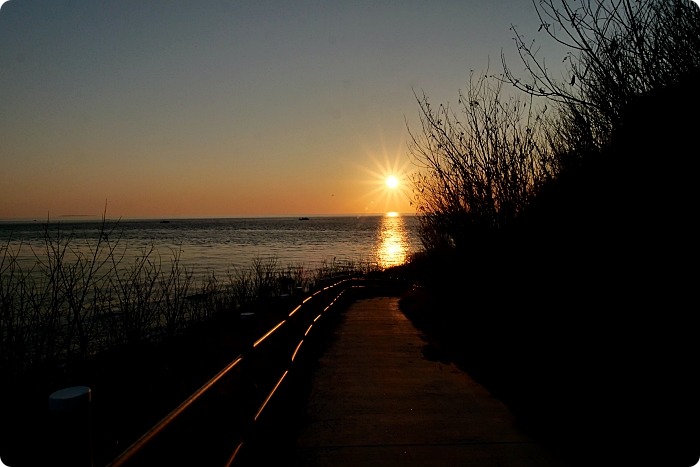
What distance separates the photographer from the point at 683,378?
4.18m

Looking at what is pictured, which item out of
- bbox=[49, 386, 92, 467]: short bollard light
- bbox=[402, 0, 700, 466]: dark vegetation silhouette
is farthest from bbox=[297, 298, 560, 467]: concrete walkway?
bbox=[49, 386, 92, 467]: short bollard light

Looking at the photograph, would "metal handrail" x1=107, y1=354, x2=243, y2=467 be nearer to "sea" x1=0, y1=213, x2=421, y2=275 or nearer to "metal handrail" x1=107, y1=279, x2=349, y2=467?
"metal handrail" x1=107, y1=279, x2=349, y2=467

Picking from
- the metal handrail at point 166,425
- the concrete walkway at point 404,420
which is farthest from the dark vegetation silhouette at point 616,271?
the metal handrail at point 166,425

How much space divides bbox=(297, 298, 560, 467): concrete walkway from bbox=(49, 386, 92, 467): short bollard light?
8.50ft

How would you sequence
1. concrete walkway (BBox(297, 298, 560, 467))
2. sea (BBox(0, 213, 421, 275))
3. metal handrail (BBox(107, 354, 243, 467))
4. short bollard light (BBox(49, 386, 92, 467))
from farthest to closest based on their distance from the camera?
sea (BBox(0, 213, 421, 275))
concrete walkway (BBox(297, 298, 560, 467))
metal handrail (BBox(107, 354, 243, 467))
short bollard light (BBox(49, 386, 92, 467))

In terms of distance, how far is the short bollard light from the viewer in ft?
5.16

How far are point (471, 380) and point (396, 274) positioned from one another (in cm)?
2428

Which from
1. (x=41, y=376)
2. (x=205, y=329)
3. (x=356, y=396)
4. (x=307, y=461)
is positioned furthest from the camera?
(x=205, y=329)

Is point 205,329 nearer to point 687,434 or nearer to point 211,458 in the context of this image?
point 211,458

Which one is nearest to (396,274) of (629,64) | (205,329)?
(205,329)

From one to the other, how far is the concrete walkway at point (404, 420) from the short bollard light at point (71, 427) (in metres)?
2.59

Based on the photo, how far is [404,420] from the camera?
16.0 feet

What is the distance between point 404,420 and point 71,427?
149 inches

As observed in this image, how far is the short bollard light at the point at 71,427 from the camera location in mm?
1573
